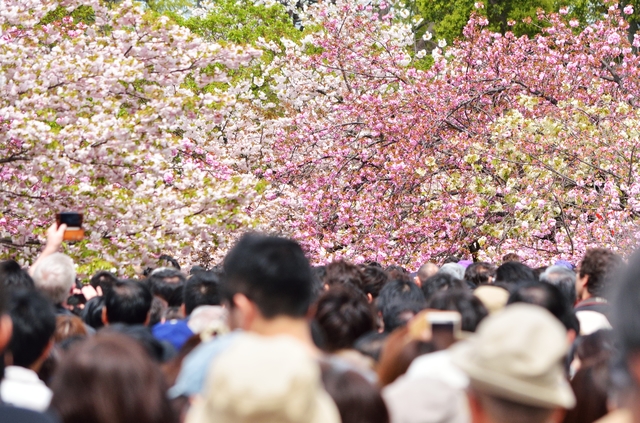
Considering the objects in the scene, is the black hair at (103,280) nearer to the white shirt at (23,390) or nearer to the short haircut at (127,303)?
the short haircut at (127,303)

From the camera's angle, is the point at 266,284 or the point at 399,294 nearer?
the point at 266,284

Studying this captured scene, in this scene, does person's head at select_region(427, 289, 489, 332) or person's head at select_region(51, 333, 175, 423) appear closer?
person's head at select_region(51, 333, 175, 423)

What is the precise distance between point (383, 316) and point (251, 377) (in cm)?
321

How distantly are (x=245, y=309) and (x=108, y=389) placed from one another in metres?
0.56

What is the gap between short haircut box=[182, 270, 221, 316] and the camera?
5.43 m

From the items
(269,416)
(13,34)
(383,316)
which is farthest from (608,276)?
(13,34)

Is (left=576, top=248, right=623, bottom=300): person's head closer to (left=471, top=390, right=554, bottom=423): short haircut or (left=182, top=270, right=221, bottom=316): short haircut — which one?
(left=182, top=270, right=221, bottom=316): short haircut

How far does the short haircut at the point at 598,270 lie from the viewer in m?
5.62

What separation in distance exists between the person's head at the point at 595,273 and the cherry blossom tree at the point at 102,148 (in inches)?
238

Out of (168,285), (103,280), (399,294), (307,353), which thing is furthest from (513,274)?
(307,353)

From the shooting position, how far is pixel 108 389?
111 inches

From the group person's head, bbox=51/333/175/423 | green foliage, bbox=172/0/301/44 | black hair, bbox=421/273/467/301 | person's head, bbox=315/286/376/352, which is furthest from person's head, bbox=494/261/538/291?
green foliage, bbox=172/0/301/44

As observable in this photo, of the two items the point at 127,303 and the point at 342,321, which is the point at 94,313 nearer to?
the point at 127,303

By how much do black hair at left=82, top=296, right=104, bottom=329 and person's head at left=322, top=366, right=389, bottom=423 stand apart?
2.98 m
